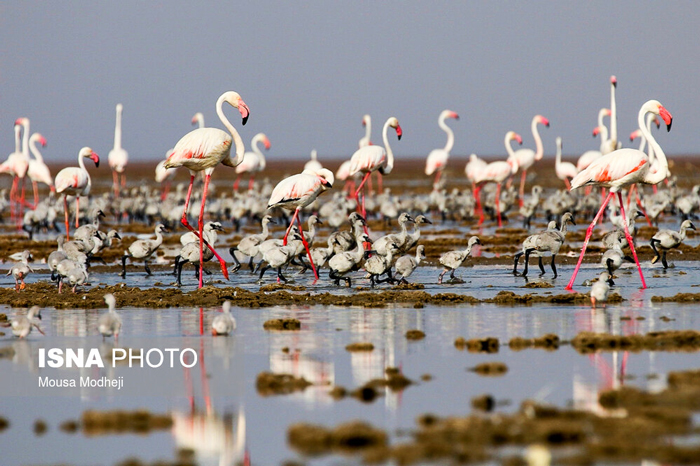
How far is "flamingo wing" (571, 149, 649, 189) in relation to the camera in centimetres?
1583

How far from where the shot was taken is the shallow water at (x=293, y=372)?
277 inches

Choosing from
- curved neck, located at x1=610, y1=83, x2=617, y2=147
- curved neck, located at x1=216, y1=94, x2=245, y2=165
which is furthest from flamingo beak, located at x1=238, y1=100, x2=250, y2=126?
curved neck, located at x1=610, y1=83, x2=617, y2=147

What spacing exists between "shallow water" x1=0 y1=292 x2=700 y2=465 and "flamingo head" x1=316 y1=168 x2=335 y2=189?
5847 mm

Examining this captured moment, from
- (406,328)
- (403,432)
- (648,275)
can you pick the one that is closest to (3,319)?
(406,328)

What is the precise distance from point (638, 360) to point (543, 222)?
22.8 meters

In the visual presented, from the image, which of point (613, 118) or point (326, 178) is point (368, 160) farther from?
point (613, 118)

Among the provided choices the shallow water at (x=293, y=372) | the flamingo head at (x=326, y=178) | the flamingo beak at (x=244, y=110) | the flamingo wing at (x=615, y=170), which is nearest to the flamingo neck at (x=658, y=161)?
the flamingo wing at (x=615, y=170)

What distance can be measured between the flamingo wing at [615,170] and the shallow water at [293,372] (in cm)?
333

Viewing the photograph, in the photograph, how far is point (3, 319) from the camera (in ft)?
40.5

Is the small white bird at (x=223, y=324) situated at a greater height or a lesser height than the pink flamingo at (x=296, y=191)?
lesser

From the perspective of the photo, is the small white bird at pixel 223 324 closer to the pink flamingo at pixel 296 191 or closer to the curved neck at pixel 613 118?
the pink flamingo at pixel 296 191

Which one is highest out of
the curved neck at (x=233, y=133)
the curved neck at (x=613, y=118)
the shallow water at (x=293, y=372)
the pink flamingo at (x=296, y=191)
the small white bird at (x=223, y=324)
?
the curved neck at (x=613, y=118)

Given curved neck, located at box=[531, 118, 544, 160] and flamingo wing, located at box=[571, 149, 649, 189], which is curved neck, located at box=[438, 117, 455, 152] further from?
flamingo wing, located at box=[571, 149, 649, 189]

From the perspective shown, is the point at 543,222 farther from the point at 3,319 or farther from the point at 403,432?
the point at 403,432
